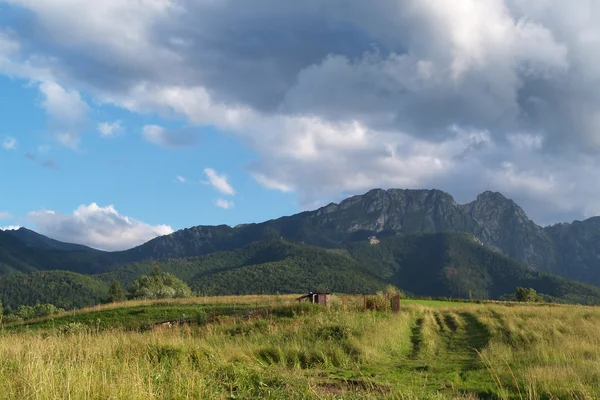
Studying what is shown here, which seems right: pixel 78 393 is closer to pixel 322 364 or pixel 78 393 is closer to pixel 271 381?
pixel 271 381

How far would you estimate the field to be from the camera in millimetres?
8016

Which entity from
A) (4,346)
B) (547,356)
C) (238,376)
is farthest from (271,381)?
(547,356)

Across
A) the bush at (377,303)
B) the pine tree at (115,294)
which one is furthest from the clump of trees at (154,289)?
the bush at (377,303)

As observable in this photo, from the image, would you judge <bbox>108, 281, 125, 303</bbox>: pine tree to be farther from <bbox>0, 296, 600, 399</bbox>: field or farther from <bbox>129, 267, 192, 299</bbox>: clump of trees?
<bbox>0, 296, 600, 399</bbox>: field

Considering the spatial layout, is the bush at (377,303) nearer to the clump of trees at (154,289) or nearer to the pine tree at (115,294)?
the clump of trees at (154,289)

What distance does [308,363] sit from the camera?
48.3 ft

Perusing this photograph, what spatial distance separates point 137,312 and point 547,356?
116 ft

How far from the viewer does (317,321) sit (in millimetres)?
21875

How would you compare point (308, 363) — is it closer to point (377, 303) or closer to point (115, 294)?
point (377, 303)

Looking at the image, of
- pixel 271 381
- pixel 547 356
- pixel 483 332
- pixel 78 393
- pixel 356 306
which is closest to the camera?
pixel 78 393

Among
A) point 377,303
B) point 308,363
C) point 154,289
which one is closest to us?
point 308,363

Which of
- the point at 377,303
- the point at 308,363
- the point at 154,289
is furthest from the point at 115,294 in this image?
the point at 308,363

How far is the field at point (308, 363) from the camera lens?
316 inches

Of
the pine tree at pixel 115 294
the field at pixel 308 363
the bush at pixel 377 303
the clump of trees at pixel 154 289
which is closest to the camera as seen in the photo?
the field at pixel 308 363
